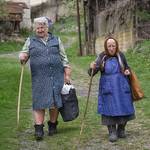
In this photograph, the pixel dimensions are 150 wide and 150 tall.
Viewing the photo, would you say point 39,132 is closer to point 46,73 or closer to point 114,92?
point 46,73

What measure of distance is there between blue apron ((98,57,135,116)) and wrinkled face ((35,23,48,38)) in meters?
1.09

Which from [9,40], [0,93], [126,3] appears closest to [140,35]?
[126,3]

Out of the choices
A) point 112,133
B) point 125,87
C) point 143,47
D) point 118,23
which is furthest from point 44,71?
point 118,23

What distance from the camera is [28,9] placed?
65812 mm

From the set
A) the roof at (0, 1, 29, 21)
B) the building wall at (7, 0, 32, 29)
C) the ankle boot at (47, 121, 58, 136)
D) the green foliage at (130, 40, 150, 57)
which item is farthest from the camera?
the building wall at (7, 0, 32, 29)

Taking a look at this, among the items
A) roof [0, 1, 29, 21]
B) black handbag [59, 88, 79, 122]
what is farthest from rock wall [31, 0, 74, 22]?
black handbag [59, 88, 79, 122]

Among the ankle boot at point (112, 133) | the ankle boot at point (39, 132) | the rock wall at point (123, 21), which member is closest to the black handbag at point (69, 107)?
the ankle boot at point (39, 132)

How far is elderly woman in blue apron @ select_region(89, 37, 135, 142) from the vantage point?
9219 millimetres

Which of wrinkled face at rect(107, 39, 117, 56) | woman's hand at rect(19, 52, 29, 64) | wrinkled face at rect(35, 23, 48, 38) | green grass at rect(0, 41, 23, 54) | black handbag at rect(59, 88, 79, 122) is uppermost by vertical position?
wrinkled face at rect(35, 23, 48, 38)

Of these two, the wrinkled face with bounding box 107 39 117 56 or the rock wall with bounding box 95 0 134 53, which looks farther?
the rock wall with bounding box 95 0 134 53

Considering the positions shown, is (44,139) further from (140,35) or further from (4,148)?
(140,35)

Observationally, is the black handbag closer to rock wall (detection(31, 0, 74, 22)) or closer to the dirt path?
the dirt path

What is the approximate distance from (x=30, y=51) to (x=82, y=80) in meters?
10.4

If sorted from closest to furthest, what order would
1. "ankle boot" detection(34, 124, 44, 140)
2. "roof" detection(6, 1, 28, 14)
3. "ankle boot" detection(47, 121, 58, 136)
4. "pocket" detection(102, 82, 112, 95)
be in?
"pocket" detection(102, 82, 112, 95) < "ankle boot" detection(34, 124, 44, 140) < "ankle boot" detection(47, 121, 58, 136) < "roof" detection(6, 1, 28, 14)
